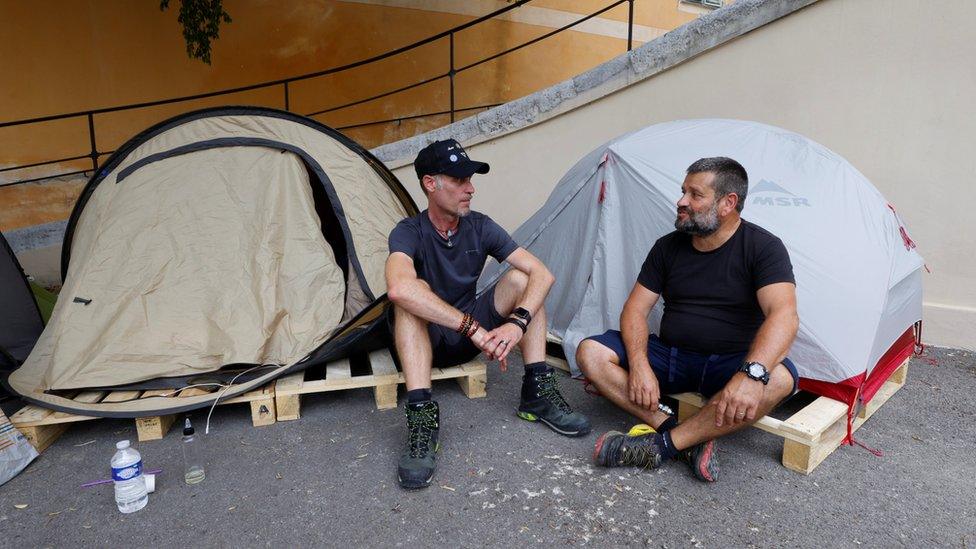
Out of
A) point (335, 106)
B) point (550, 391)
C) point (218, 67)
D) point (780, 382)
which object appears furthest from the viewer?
point (335, 106)

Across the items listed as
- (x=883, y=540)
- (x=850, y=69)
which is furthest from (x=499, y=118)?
(x=883, y=540)

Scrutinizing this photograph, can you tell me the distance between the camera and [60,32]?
6934mm

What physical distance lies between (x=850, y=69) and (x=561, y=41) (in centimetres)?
703

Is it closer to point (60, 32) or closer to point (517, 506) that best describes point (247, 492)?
point (517, 506)

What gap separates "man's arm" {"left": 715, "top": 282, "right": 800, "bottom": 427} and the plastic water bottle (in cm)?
227

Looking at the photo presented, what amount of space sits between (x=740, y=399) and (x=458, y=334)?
1.36 meters

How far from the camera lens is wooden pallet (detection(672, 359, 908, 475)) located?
7.78 ft

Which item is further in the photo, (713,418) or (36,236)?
(36,236)

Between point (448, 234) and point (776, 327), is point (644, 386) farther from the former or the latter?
point (448, 234)

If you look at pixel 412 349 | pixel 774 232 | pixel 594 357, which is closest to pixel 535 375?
pixel 594 357

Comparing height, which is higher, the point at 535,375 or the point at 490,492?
the point at 535,375

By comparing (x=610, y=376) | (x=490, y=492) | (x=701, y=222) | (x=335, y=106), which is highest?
(x=335, y=106)

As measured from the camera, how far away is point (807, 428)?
7.76ft

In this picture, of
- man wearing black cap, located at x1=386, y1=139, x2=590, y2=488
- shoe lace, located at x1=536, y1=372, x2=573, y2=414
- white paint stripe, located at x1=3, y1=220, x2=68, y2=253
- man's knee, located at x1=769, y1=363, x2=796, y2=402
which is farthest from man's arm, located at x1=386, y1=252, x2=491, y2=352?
white paint stripe, located at x1=3, y1=220, x2=68, y2=253
